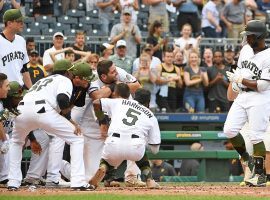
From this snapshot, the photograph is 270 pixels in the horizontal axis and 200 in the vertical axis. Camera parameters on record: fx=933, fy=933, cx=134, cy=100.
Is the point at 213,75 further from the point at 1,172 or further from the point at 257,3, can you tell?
the point at 1,172

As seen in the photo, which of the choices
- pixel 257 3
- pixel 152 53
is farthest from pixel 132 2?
pixel 257 3

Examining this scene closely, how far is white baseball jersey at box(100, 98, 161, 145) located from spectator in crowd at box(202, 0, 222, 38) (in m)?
8.74

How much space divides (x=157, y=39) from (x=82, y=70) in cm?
725

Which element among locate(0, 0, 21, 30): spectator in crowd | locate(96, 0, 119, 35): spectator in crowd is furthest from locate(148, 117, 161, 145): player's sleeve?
locate(96, 0, 119, 35): spectator in crowd

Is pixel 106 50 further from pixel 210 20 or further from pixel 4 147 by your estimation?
pixel 4 147

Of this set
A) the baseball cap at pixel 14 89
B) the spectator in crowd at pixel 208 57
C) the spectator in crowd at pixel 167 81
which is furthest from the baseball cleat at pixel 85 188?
the spectator in crowd at pixel 208 57

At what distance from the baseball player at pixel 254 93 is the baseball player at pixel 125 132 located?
3.69ft

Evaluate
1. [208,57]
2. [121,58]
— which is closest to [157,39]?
[208,57]

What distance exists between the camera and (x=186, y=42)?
19.0 meters

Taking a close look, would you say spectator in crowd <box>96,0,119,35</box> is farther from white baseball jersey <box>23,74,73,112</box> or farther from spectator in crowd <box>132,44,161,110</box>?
white baseball jersey <box>23,74,73,112</box>

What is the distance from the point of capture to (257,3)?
22203mm

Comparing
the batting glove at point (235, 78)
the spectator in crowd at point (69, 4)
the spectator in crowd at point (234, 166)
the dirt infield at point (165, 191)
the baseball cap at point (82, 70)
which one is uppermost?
the spectator in crowd at point (69, 4)

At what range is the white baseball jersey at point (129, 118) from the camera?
12.0 meters

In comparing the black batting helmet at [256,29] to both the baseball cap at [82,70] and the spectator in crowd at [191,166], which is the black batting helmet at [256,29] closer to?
the baseball cap at [82,70]
